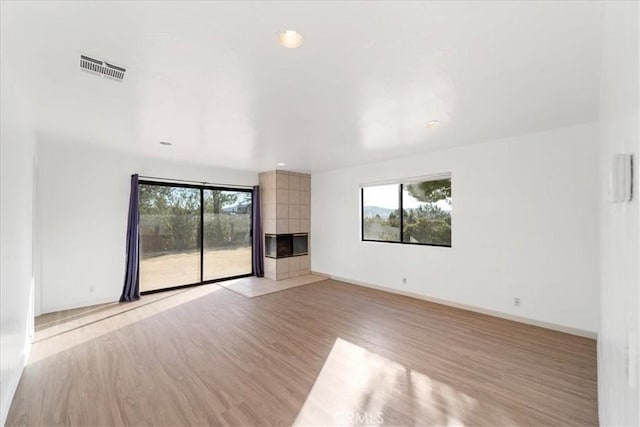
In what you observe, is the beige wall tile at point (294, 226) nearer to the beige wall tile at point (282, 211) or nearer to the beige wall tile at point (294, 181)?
the beige wall tile at point (282, 211)

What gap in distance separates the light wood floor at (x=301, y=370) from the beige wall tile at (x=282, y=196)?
109 inches

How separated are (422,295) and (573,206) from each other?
8.01 ft

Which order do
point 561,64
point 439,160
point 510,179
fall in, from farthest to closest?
point 439,160
point 510,179
point 561,64

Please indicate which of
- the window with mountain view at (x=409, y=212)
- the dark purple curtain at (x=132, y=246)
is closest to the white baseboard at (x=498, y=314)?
the window with mountain view at (x=409, y=212)

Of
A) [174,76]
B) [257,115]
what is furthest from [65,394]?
[257,115]

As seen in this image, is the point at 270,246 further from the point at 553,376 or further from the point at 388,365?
the point at 553,376

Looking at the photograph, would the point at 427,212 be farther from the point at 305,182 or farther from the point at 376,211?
the point at 305,182

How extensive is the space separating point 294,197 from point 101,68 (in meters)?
4.76

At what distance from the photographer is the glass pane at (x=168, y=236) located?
5133 mm

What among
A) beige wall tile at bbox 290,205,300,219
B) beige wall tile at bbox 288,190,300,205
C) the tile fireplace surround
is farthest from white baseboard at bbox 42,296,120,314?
beige wall tile at bbox 288,190,300,205

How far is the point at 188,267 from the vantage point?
5652 mm

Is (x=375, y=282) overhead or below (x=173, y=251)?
below

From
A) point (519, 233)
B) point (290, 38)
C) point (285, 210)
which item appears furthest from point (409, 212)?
point (290, 38)

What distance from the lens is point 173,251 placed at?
214 inches
